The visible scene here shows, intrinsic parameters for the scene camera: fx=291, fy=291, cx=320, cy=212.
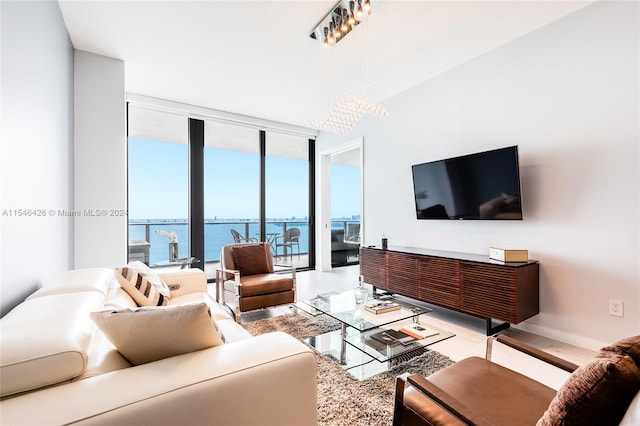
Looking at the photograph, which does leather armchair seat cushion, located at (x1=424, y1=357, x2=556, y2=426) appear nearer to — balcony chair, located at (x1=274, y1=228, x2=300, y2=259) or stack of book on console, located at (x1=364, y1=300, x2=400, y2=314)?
stack of book on console, located at (x1=364, y1=300, x2=400, y2=314)

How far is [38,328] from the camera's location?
2.90 ft

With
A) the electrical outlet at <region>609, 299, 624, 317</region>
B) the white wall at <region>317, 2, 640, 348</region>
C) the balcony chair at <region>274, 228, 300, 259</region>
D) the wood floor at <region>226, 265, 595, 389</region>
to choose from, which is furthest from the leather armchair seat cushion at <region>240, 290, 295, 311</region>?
the balcony chair at <region>274, 228, 300, 259</region>

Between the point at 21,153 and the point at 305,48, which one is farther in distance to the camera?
the point at 305,48

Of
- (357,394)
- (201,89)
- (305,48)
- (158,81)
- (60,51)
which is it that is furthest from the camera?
(201,89)

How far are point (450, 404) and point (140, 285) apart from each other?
1.93 m

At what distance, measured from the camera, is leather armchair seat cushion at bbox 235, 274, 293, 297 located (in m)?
2.94

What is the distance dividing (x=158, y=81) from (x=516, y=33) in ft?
13.2

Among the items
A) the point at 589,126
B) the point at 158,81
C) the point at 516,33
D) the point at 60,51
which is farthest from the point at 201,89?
the point at 589,126

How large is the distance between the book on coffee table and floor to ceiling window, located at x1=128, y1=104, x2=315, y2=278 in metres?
3.55

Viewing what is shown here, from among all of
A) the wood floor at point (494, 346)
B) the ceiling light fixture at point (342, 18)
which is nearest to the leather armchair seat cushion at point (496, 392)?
the wood floor at point (494, 346)

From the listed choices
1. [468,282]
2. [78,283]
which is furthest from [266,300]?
[468,282]

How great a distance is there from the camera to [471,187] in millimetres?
3061

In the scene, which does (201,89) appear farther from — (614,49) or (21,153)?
(614,49)

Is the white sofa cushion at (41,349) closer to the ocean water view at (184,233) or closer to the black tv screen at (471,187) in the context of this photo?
the black tv screen at (471,187)
